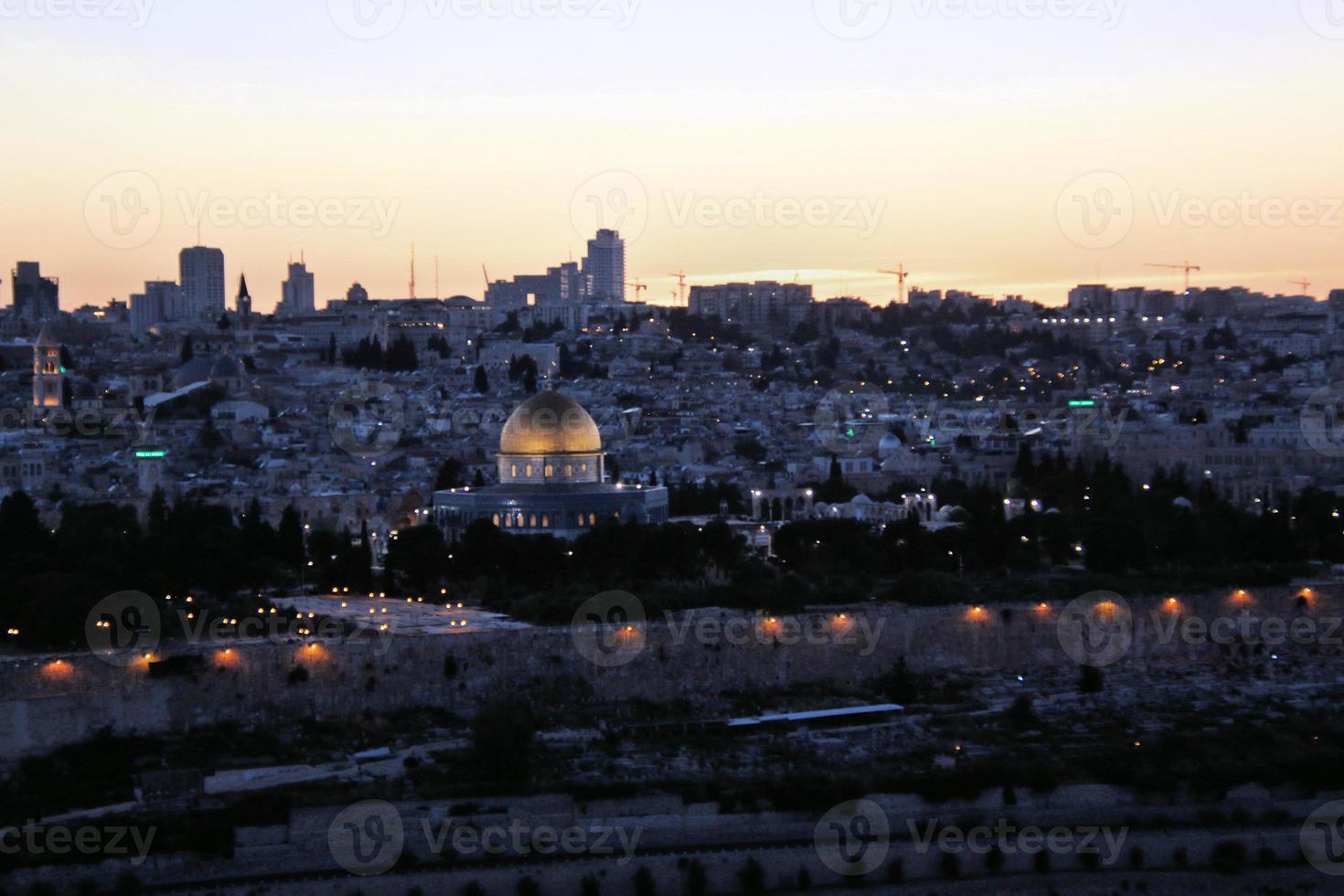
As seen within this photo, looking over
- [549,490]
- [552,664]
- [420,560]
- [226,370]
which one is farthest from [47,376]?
[552,664]

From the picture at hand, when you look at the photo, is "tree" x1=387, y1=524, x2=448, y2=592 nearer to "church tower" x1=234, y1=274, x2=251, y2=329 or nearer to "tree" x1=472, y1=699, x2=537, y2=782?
"tree" x1=472, y1=699, x2=537, y2=782

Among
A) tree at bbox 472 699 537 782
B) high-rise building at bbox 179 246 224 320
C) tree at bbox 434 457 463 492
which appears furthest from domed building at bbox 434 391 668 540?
high-rise building at bbox 179 246 224 320

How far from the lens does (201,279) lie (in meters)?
110

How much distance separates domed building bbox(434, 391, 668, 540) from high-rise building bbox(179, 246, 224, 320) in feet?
227

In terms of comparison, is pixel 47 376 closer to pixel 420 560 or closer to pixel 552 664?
pixel 420 560

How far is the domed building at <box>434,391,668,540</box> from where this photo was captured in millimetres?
37531

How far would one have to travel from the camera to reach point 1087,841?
23625 mm

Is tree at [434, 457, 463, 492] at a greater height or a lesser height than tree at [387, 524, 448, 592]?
greater

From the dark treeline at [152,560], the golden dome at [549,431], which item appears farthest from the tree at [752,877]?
the golden dome at [549,431]

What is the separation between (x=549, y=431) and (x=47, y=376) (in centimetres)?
3180

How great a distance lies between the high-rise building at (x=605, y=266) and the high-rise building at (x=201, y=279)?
15.2m

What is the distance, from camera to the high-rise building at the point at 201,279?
108 m

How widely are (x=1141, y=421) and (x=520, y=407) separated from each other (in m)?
23.4

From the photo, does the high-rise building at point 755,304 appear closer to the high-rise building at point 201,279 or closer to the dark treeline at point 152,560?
the high-rise building at point 201,279
